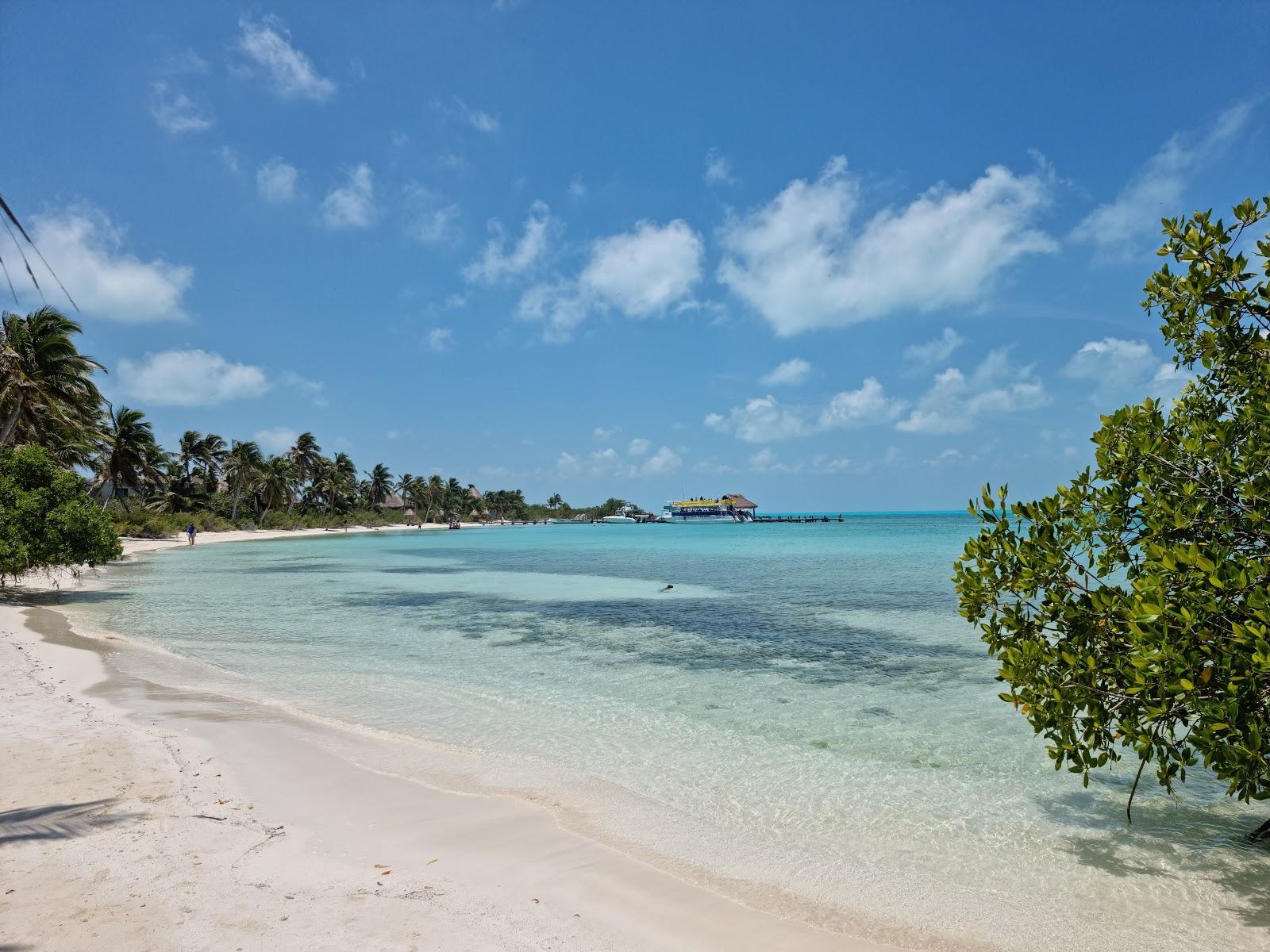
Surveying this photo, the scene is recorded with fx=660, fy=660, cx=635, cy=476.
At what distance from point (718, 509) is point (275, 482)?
383 feet

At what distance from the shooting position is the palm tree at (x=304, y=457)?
8881 centimetres

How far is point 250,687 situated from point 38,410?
79.1ft

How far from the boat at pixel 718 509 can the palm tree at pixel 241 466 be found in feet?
383

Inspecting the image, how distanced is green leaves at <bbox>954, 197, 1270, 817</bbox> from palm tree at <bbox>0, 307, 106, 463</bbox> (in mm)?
30631

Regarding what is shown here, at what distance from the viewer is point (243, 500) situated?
8312cm

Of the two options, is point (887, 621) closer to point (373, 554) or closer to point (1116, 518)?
point (1116, 518)

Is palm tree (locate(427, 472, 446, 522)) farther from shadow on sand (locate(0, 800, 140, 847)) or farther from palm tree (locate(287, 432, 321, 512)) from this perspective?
shadow on sand (locate(0, 800, 140, 847))

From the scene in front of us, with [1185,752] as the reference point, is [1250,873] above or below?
below

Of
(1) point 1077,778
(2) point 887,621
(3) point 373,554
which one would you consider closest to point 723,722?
(1) point 1077,778

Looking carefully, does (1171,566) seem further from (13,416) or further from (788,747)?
(13,416)

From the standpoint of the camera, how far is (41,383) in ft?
82.8

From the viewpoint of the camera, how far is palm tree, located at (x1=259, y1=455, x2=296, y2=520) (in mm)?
80125

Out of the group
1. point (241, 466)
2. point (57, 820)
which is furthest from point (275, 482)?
point (57, 820)

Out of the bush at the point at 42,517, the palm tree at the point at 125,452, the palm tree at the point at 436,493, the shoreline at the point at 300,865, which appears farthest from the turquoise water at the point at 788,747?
the palm tree at the point at 436,493
